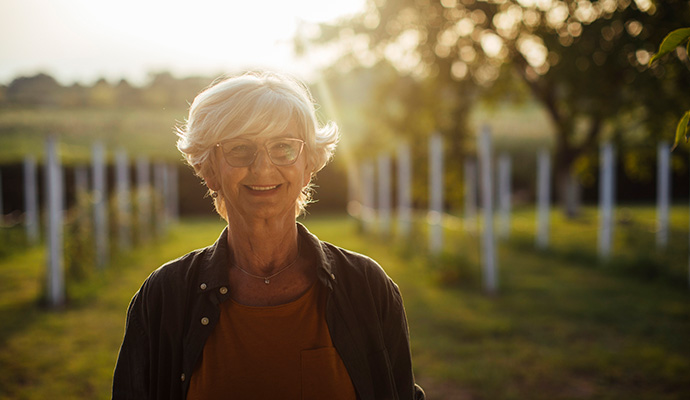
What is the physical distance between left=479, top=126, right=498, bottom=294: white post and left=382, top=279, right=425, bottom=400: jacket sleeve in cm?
682

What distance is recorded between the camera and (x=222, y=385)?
191 cm

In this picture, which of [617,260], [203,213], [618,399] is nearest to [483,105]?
[617,260]

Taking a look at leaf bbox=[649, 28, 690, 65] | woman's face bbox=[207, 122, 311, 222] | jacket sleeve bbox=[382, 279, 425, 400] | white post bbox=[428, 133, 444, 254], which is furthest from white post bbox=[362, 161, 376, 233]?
leaf bbox=[649, 28, 690, 65]

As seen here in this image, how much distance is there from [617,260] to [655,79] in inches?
123

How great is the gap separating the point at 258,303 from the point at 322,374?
0.31m

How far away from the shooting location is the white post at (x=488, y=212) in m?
8.68

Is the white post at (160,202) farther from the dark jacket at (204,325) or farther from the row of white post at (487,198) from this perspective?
the dark jacket at (204,325)

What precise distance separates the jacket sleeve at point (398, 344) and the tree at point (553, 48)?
790cm

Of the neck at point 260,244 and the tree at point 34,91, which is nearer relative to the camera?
the neck at point 260,244

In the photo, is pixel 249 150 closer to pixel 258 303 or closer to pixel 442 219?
→ pixel 258 303

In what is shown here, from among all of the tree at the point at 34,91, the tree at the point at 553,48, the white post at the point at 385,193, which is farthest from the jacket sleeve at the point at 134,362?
the white post at the point at 385,193

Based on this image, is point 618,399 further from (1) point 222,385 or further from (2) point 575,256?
(2) point 575,256

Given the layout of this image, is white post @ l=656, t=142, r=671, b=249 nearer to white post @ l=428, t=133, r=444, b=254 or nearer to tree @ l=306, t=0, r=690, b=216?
tree @ l=306, t=0, r=690, b=216

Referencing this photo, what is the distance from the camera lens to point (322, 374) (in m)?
1.93
